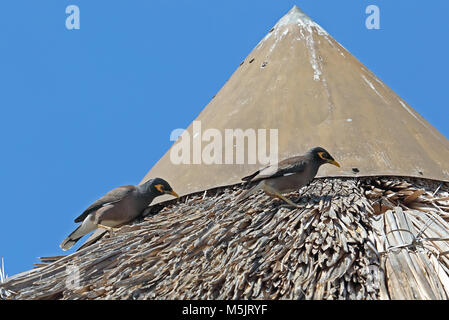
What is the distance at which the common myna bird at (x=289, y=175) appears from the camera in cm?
645

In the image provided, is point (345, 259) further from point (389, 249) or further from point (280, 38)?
point (280, 38)

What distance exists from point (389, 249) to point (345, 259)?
444mm

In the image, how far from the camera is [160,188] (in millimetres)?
7340

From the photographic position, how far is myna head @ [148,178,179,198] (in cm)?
734

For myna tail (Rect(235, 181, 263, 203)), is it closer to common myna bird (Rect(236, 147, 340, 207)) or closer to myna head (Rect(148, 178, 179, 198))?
common myna bird (Rect(236, 147, 340, 207))

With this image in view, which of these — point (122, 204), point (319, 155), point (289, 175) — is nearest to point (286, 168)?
point (289, 175)

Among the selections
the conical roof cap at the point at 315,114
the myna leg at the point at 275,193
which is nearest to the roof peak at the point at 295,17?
the conical roof cap at the point at 315,114

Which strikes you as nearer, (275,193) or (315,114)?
(275,193)

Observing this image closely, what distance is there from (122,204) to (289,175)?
1.82 metres

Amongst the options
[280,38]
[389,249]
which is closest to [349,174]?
[389,249]

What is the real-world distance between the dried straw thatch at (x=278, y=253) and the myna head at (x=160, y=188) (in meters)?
0.27

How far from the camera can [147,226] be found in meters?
6.90

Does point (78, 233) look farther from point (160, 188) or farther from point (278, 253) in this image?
point (278, 253)
